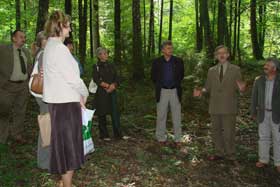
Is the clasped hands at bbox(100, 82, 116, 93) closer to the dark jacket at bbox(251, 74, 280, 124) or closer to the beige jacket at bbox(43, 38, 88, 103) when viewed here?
the dark jacket at bbox(251, 74, 280, 124)

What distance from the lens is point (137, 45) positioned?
14164mm

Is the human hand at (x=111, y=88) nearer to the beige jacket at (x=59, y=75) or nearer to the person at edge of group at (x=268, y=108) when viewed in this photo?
the person at edge of group at (x=268, y=108)

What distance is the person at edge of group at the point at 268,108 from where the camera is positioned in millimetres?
7176

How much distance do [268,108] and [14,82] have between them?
5176 millimetres

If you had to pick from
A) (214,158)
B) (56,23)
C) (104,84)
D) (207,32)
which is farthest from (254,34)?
(56,23)

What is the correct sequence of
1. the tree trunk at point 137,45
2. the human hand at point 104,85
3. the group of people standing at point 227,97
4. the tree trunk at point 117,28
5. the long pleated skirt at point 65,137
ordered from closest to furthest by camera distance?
the long pleated skirt at point 65,137 < the group of people standing at point 227,97 < the human hand at point 104,85 < the tree trunk at point 137,45 < the tree trunk at point 117,28

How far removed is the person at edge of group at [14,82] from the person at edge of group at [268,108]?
4.81 metres

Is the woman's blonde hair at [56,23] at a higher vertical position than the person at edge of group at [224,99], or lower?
higher

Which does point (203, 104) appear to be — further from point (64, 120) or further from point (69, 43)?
point (64, 120)

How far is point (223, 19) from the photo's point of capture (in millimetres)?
19031

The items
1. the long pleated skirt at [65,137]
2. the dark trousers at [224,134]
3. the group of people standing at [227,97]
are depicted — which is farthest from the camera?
the dark trousers at [224,134]

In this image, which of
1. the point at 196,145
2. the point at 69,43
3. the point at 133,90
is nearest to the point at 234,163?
the point at 196,145

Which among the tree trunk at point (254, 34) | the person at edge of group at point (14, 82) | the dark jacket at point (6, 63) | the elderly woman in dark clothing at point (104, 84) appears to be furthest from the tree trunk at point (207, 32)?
the dark jacket at point (6, 63)

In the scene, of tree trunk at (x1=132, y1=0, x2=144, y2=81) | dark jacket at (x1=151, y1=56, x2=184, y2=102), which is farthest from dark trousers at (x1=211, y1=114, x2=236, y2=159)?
tree trunk at (x1=132, y1=0, x2=144, y2=81)
